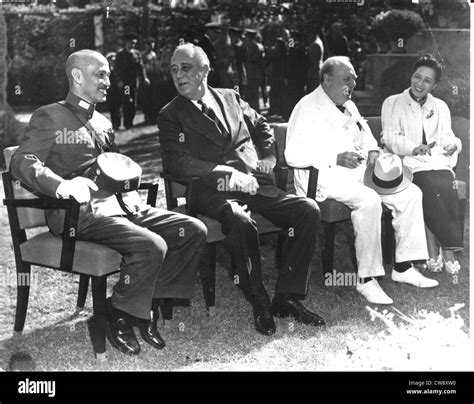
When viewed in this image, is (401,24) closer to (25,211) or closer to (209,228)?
(209,228)

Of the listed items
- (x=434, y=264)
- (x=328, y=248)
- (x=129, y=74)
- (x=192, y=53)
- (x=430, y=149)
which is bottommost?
(x=129, y=74)

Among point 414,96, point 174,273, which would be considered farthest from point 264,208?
point 414,96

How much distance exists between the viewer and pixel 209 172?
17.0 feet

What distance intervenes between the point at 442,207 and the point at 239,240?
1.83 m

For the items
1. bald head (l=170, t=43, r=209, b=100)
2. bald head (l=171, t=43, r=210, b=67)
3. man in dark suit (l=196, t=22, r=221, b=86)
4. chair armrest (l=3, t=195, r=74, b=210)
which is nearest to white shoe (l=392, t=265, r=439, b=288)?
bald head (l=170, t=43, r=209, b=100)

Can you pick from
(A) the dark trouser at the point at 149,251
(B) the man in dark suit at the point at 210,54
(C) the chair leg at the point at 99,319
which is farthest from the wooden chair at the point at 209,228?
(B) the man in dark suit at the point at 210,54

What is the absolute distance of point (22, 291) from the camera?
4.75 meters

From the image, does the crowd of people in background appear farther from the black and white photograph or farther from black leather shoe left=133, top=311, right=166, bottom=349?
black leather shoe left=133, top=311, right=166, bottom=349

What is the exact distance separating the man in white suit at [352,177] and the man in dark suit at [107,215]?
127cm

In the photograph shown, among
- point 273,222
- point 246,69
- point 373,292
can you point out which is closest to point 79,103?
point 273,222

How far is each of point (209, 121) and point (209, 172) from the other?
1.20 ft

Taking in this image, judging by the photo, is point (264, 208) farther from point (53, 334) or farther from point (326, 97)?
point (53, 334)

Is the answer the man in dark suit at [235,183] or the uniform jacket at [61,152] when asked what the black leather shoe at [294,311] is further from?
the uniform jacket at [61,152]

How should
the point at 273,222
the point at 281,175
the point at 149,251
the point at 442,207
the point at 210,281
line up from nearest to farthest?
the point at 149,251
the point at 210,281
the point at 273,222
the point at 281,175
the point at 442,207
